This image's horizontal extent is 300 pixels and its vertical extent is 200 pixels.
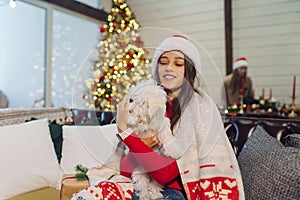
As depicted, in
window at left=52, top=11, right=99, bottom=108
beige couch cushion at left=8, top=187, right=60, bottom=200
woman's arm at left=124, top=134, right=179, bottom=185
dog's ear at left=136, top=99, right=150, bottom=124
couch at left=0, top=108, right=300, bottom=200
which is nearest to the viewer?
dog's ear at left=136, top=99, right=150, bottom=124

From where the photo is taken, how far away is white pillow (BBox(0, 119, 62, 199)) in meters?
1.55

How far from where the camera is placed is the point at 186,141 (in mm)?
913

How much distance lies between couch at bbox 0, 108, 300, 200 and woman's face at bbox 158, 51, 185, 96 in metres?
0.19

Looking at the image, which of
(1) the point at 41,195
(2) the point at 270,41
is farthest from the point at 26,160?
(2) the point at 270,41

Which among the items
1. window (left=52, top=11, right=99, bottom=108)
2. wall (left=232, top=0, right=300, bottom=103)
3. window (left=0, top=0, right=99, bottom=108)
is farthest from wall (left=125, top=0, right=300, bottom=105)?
window (left=0, top=0, right=99, bottom=108)

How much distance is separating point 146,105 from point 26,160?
116 centimetres

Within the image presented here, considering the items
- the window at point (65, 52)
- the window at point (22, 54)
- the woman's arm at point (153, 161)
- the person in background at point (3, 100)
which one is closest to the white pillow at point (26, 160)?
the woman's arm at point (153, 161)

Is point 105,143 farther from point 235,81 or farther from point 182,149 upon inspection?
point 235,81

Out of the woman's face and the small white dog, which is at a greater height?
the woman's face

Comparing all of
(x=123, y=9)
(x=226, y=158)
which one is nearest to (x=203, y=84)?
(x=226, y=158)

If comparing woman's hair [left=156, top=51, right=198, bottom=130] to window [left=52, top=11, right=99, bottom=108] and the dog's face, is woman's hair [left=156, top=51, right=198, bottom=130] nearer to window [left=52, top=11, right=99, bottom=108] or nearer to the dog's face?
the dog's face

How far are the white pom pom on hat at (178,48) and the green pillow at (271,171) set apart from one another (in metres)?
0.55

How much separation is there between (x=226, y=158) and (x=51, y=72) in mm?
3551

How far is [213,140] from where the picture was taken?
1.01 meters
